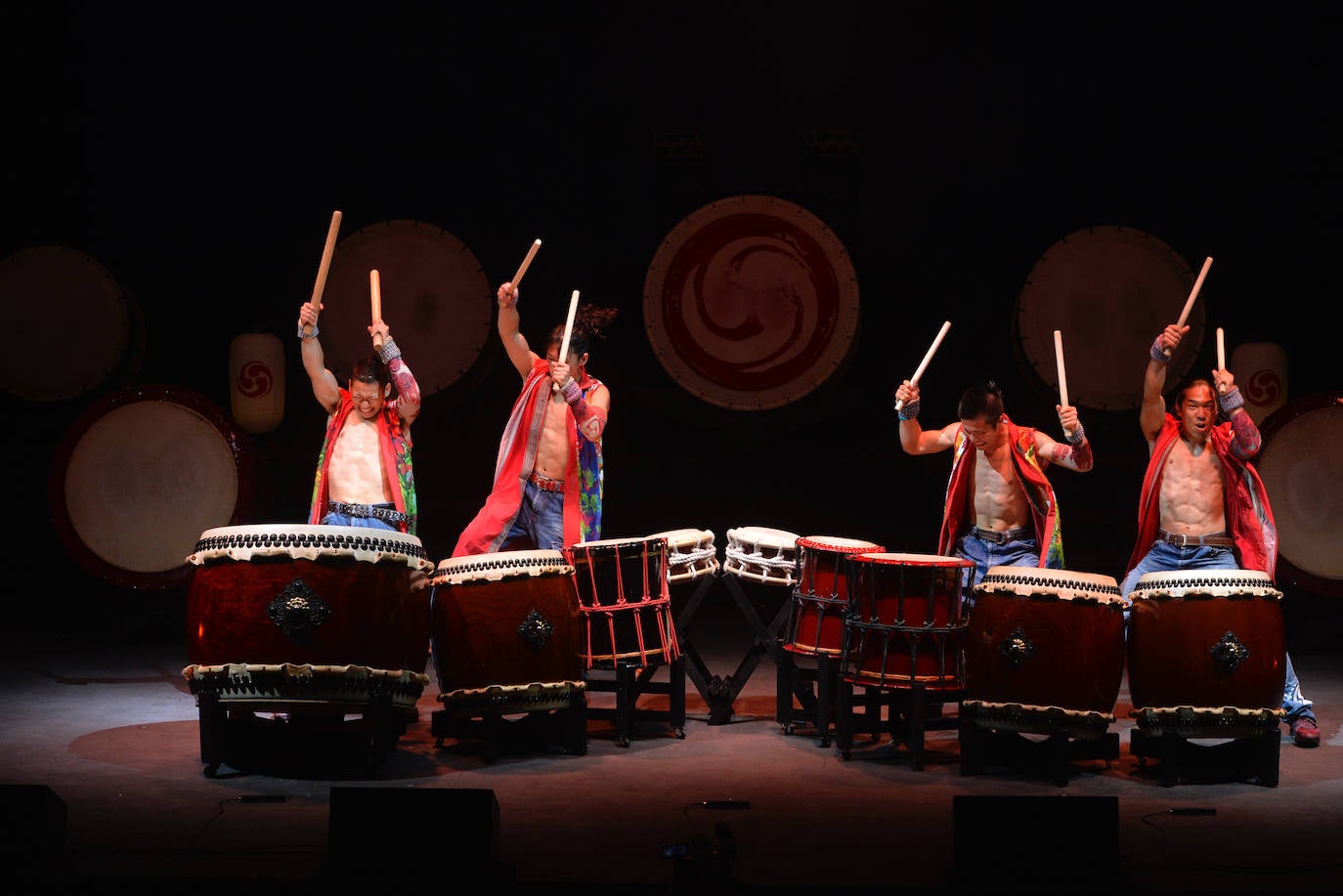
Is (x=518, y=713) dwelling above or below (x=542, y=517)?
below

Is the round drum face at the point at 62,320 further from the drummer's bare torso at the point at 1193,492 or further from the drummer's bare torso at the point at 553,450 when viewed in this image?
the drummer's bare torso at the point at 1193,492

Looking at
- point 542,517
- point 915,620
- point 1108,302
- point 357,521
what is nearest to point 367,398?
point 357,521

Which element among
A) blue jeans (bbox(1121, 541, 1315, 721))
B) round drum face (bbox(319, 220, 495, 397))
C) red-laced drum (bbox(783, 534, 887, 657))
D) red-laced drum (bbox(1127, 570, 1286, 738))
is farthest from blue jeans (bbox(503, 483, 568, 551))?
red-laced drum (bbox(1127, 570, 1286, 738))

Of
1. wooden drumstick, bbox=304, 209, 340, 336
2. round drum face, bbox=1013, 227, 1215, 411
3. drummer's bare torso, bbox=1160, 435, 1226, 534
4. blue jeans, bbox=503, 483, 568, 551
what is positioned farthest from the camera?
round drum face, bbox=1013, 227, 1215, 411

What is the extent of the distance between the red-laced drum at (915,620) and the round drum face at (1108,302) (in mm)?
2434

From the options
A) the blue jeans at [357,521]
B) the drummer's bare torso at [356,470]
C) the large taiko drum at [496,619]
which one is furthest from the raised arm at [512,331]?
the large taiko drum at [496,619]

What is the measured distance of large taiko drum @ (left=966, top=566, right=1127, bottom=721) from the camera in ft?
12.8

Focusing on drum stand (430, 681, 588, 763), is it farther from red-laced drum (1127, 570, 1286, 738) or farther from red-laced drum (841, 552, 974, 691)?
red-laced drum (1127, 570, 1286, 738)

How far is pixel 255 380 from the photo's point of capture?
6.19 meters

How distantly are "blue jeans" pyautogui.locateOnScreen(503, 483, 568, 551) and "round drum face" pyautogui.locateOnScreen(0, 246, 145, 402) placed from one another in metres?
2.45

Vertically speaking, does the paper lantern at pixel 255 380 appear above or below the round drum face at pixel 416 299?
below

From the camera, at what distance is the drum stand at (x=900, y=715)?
13.5 feet

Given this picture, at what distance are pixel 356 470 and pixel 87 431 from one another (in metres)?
1.98

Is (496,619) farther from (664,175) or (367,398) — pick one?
(664,175)
